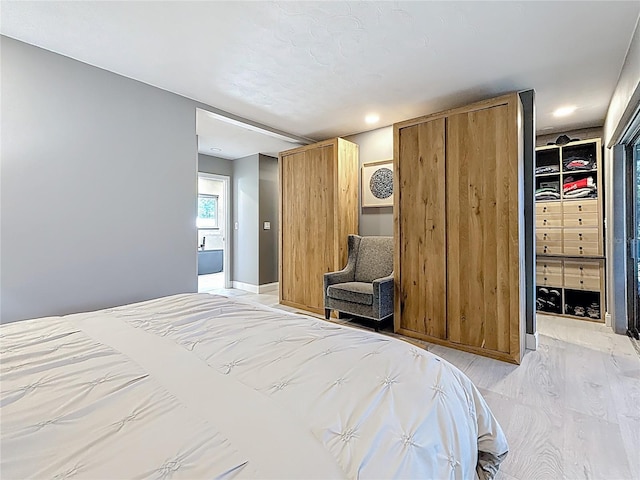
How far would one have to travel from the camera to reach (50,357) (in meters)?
1.19

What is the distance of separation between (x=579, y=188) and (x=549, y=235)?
0.65 meters

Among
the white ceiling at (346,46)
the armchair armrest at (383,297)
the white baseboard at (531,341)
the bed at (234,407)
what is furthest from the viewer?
the armchair armrest at (383,297)

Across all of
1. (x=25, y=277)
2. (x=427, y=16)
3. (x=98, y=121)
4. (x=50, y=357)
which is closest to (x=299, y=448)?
(x=50, y=357)

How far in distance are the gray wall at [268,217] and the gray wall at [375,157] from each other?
1.99m

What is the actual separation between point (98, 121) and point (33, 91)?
1.35 ft

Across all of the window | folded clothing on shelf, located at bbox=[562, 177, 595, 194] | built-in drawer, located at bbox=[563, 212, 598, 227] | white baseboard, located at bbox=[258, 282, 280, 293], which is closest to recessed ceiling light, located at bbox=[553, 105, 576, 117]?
folded clothing on shelf, located at bbox=[562, 177, 595, 194]

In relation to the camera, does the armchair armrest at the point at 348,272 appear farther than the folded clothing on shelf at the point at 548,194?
No

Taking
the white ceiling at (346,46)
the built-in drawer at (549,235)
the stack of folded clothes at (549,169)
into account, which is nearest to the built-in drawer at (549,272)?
the built-in drawer at (549,235)

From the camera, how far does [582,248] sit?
12.7 ft

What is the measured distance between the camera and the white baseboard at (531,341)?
2.98m

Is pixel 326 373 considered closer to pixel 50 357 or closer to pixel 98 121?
pixel 50 357

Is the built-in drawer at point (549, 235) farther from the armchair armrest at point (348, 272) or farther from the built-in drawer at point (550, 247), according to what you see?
the armchair armrest at point (348, 272)

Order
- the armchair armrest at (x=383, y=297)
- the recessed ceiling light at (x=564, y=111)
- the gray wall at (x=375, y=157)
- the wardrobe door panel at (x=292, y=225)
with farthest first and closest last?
the wardrobe door panel at (x=292, y=225) → the gray wall at (x=375, y=157) → the recessed ceiling light at (x=564, y=111) → the armchair armrest at (x=383, y=297)

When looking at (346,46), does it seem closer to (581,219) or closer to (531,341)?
(531,341)
